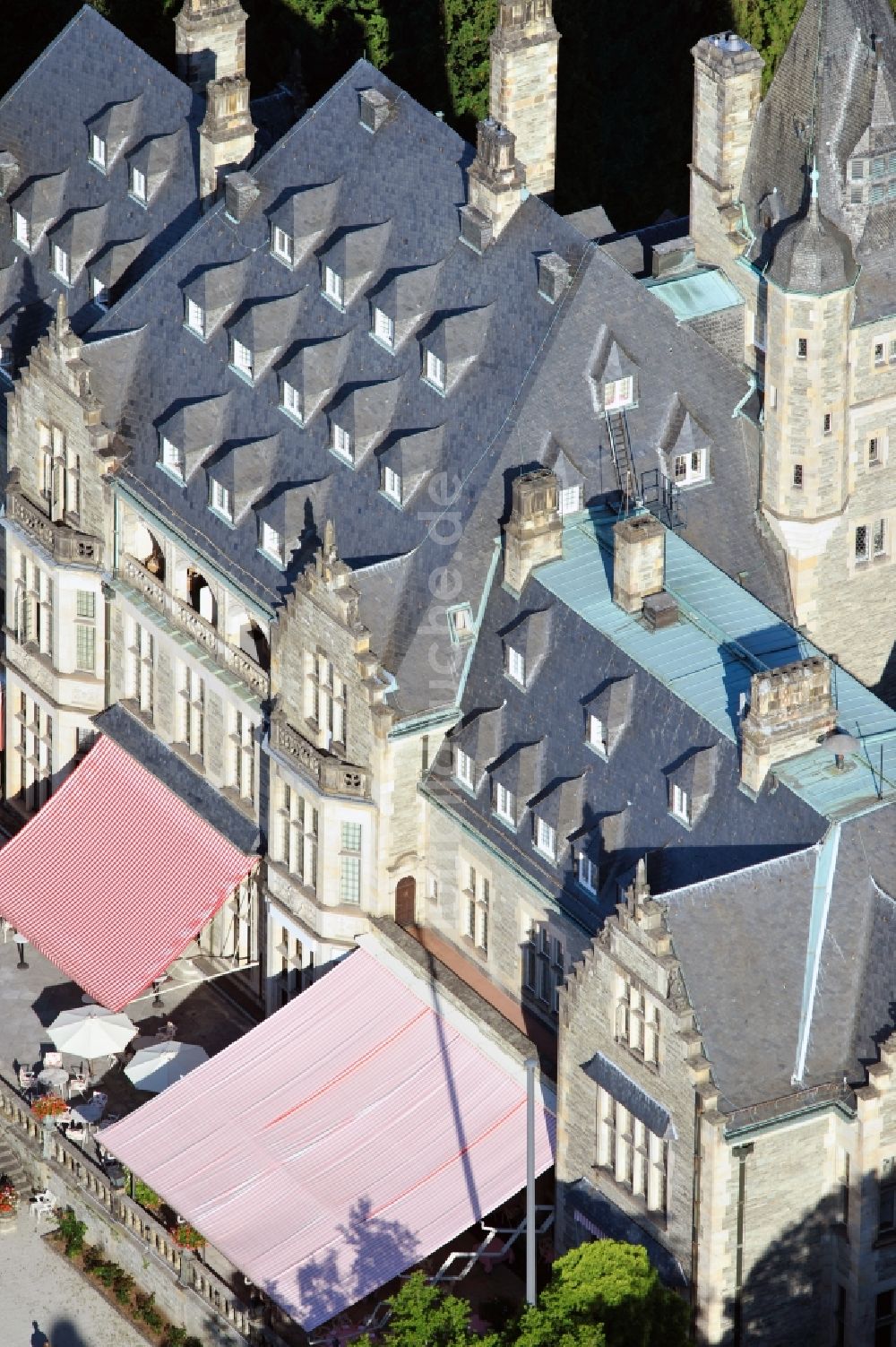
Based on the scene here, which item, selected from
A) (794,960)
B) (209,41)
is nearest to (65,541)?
(209,41)

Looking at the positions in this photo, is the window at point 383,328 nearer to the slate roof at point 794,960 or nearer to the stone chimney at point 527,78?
the stone chimney at point 527,78

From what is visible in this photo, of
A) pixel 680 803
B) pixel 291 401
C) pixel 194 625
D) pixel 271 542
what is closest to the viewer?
pixel 680 803

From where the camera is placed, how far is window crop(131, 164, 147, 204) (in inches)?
5246

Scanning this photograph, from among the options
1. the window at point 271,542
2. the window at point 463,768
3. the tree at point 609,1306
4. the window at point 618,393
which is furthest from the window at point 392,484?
the tree at point 609,1306

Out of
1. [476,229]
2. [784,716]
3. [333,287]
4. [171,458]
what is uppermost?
[476,229]

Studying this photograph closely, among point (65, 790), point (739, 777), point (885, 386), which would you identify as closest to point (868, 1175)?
point (739, 777)

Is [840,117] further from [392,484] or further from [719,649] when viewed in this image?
[392,484]

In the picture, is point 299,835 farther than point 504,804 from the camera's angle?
Yes

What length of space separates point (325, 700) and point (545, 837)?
27.7 feet

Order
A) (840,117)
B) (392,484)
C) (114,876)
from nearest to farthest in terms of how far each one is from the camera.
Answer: (840,117), (392,484), (114,876)

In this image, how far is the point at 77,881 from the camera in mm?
129375

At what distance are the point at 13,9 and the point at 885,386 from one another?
47030 millimetres

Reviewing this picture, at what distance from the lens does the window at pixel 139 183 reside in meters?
133

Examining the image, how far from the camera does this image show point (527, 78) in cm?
12512
